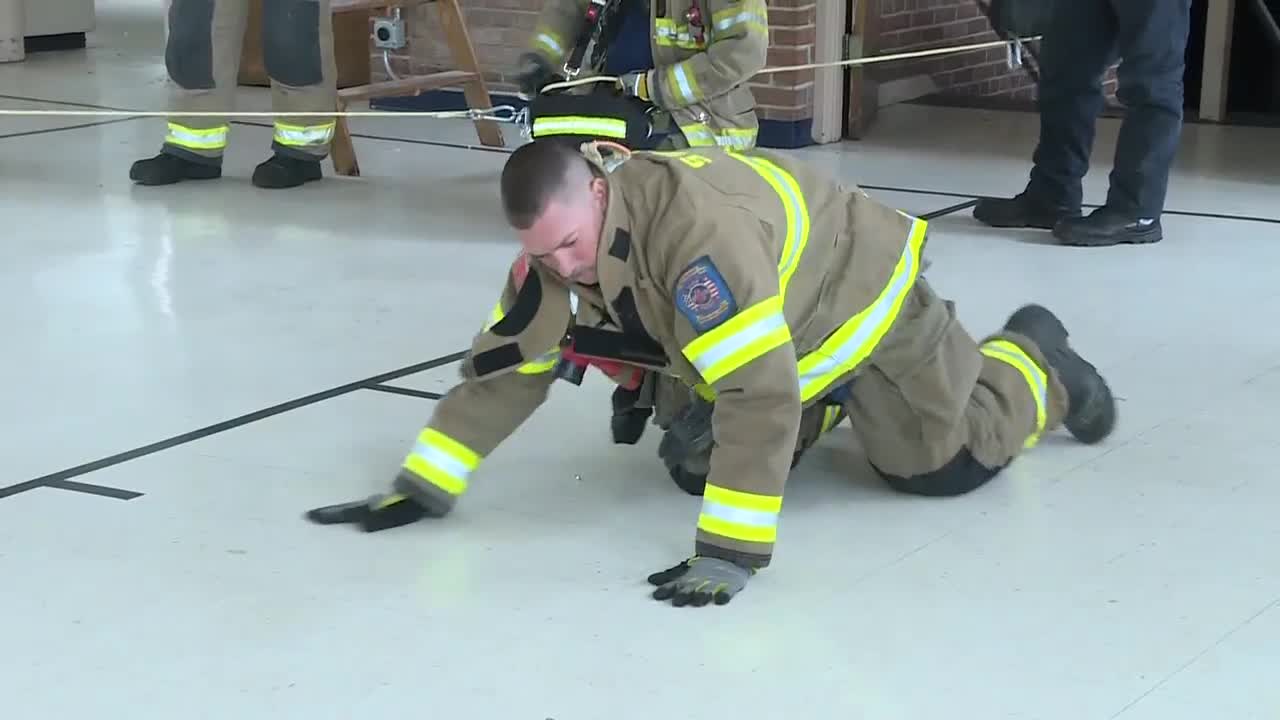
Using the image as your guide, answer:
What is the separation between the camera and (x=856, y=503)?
269cm

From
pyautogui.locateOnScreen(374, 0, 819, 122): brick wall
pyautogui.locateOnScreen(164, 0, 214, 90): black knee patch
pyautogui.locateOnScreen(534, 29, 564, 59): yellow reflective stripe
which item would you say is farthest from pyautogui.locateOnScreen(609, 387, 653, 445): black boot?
pyautogui.locateOnScreen(374, 0, 819, 122): brick wall

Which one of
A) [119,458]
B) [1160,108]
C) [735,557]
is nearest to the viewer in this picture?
[735,557]

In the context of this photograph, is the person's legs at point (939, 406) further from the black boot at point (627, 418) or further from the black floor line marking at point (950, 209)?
the black floor line marking at point (950, 209)

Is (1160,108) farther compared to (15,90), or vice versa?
Answer: (15,90)

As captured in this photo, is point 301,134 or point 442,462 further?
point 301,134

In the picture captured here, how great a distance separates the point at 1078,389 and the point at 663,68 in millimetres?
1610

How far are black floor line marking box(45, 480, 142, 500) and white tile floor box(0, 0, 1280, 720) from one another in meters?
0.02

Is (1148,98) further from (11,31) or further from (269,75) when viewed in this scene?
(11,31)

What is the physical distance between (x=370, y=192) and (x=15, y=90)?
99.4 inches

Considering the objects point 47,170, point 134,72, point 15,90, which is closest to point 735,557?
point 47,170

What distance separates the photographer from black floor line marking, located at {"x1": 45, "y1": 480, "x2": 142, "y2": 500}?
2676mm

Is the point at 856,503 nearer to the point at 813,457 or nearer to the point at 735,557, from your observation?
the point at 813,457

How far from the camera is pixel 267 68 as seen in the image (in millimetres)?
5285

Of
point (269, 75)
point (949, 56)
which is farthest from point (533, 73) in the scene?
point (949, 56)
